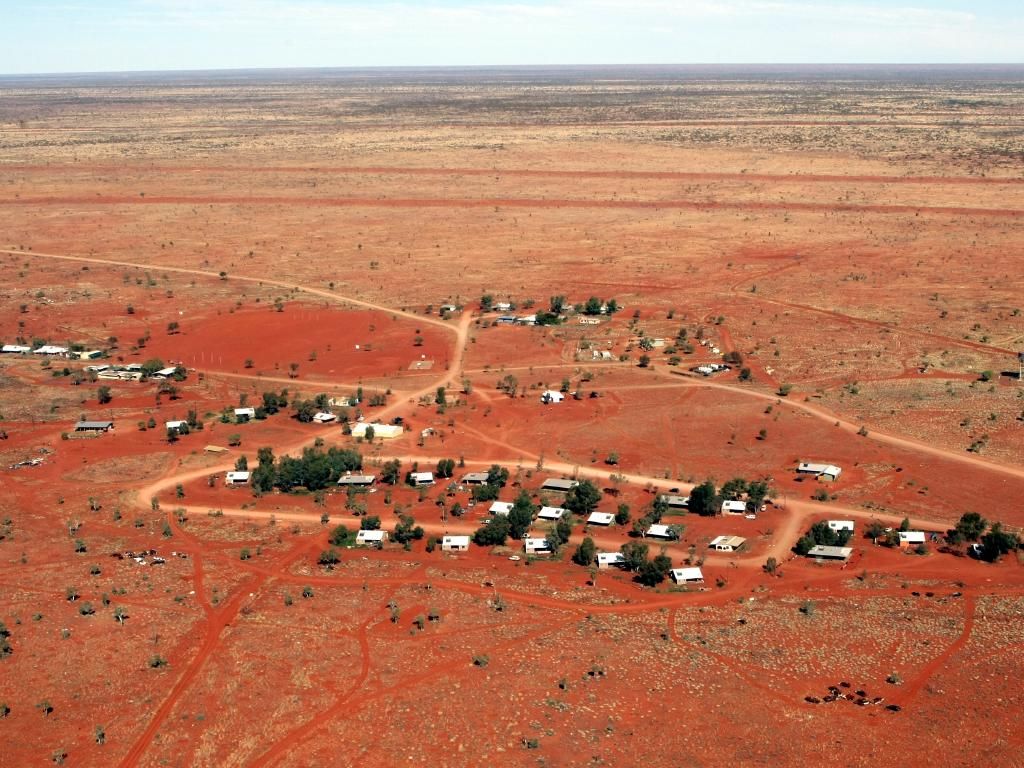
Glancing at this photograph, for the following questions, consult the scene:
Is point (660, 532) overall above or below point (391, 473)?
below

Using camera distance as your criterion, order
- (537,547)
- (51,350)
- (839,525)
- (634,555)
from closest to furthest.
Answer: (634,555) < (537,547) < (839,525) < (51,350)

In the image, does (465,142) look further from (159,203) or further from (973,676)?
(973,676)

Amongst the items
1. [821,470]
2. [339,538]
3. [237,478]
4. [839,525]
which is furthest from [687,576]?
[237,478]

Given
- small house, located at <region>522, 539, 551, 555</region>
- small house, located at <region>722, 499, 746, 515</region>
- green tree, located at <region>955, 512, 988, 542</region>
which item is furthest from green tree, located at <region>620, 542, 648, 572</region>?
green tree, located at <region>955, 512, 988, 542</region>

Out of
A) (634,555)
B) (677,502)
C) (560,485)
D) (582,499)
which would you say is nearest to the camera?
(634,555)

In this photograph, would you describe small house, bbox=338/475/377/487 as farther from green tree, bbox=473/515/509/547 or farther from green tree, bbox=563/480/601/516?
green tree, bbox=563/480/601/516

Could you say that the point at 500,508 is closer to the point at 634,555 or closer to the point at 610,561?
the point at 610,561

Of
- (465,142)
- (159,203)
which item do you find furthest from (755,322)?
(465,142)

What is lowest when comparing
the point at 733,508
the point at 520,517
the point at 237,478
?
the point at 237,478
